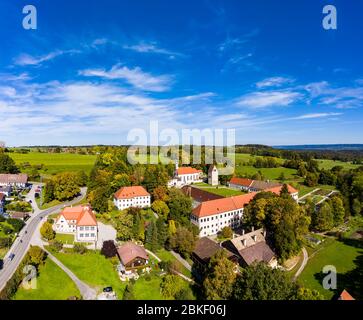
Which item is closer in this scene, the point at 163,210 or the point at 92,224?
the point at 92,224

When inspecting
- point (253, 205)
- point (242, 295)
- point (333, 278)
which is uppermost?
point (253, 205)

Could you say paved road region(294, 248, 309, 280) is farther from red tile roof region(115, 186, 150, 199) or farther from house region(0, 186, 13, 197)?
house region(0, 186, 13, 197)

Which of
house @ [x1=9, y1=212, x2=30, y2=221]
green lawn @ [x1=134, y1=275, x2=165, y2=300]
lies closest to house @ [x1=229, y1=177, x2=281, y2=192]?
green lawn @ [x1=134, y1=275, x2=165, y2=300]

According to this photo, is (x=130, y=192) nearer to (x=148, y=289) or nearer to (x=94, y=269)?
(x=94, y=269)

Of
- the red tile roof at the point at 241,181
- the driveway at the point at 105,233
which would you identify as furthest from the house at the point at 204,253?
the red tile roof at the point at 241,181

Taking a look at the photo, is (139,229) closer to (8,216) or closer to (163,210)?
(163,210)

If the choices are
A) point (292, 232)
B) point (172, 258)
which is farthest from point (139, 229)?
point (292, 232)

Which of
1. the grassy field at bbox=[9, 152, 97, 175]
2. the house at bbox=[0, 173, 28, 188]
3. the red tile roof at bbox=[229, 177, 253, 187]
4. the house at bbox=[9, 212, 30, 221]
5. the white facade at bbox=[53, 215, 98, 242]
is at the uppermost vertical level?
the grassy field at bbox=[9, 152, 97, 175]

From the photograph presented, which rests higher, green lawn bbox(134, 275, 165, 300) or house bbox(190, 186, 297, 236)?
house bbox(190, 186, 297, 236)

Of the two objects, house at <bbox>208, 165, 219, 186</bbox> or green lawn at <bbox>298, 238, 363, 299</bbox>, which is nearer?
green lawn at <bbox>298, 238, 363, 299</bbox>
